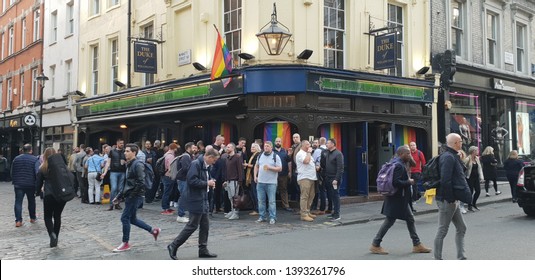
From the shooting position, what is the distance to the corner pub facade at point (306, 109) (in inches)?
526

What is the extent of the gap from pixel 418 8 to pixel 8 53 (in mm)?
27711

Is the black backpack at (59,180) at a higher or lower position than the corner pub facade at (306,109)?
lower

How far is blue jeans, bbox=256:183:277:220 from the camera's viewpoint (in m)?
11.0

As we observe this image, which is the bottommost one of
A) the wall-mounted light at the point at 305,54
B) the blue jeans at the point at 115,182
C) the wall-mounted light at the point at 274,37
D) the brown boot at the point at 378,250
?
the brown boot at the point at 378,250

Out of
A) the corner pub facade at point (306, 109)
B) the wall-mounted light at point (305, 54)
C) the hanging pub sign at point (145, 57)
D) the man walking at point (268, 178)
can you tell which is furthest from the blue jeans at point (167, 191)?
the hanging pub sign at point (145, 57)

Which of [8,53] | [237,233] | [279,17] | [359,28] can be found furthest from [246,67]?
[8,53]

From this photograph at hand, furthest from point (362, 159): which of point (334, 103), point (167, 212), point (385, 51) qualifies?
point (167, 212)

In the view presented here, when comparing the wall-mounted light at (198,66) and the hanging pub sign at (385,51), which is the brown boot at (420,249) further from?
the wall-mounted light at (198,66)

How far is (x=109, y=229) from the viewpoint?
33.8ft

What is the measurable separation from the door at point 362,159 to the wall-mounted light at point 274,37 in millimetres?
3589

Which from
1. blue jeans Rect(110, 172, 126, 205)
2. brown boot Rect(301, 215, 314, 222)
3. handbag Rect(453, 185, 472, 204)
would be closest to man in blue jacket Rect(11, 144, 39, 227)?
blue jeans Rect(110, 172, 126, 205)

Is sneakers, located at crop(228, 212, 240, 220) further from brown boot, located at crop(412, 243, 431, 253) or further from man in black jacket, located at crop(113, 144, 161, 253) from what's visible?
brown boot, located at crop(412, 243, 431, 253)

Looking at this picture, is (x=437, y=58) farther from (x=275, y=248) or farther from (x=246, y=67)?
(x=275, y=248)

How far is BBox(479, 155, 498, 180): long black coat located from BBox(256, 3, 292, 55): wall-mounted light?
7189 mm
